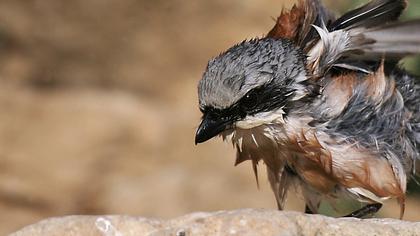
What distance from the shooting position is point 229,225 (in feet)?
15.2

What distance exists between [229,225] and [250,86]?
964mm

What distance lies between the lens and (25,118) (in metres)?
10.8

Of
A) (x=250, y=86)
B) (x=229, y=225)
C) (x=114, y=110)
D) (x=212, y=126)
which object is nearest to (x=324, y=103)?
(x=250, y=86)

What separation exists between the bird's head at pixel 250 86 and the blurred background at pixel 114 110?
3.81 m

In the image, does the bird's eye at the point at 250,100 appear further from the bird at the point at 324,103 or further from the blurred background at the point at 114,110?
the blurred background at the point at 114,110

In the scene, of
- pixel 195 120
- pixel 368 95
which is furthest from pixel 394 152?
pixel 195 120

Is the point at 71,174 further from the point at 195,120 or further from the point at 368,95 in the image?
the point at 368,95

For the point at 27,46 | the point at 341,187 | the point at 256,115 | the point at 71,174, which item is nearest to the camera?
the point at 256,115

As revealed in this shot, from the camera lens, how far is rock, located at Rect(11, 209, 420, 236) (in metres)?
4.61

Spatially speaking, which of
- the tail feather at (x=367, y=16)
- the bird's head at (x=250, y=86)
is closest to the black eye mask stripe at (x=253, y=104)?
the bird's head at (x=250, y=86)

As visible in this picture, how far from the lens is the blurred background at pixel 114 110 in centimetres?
981

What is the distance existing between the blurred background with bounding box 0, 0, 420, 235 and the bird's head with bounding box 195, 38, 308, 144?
3.81 meters

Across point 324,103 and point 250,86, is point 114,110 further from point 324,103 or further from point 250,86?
point 250,86

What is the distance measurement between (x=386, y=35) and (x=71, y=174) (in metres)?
5.04
